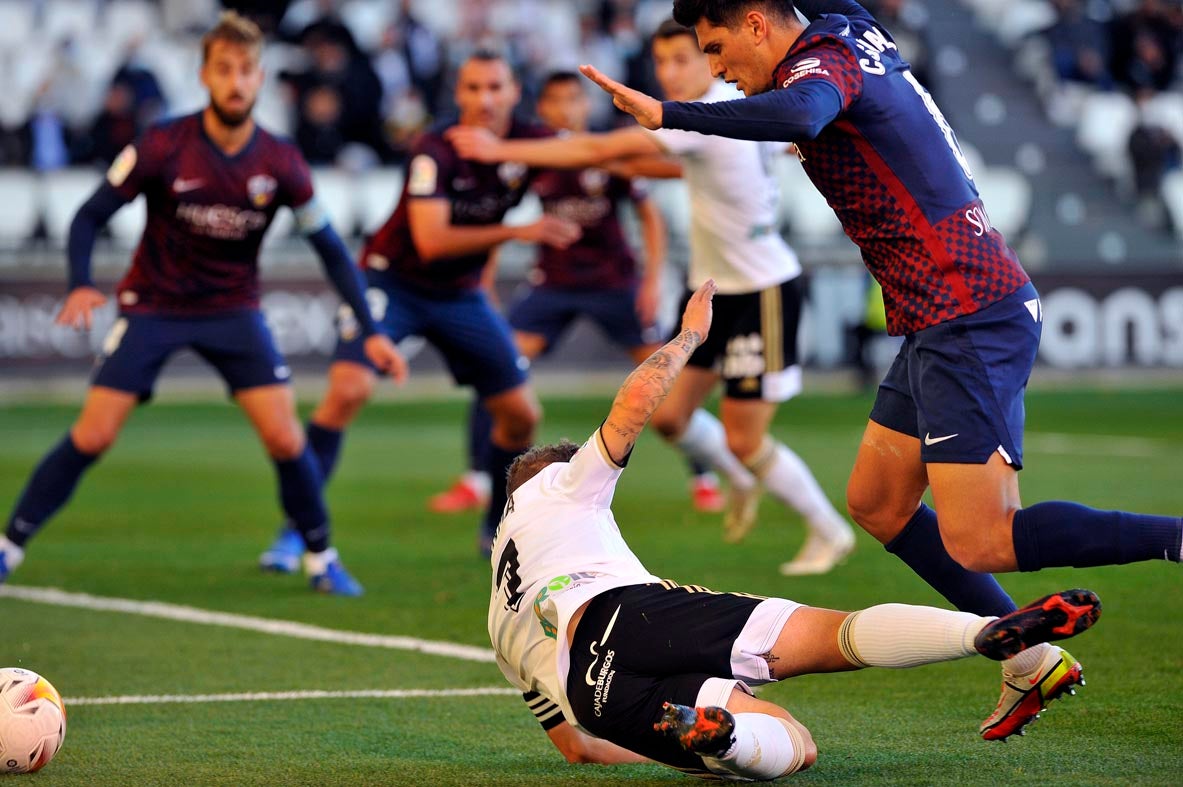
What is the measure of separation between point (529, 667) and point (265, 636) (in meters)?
2.63

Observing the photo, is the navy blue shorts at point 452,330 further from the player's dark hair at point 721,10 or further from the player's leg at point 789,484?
the player's dark hair at point 721,10

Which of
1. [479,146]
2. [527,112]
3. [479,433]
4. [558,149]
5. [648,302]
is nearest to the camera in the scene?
[479,146]

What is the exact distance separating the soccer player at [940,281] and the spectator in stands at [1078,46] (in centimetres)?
2248

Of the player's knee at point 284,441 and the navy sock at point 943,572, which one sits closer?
the navy sock at point 943,572

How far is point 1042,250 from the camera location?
2295 centimetres

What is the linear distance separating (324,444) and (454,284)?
1184mm

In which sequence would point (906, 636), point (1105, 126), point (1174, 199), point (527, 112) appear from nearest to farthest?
point (906, 636), point (527, 112), point (1174, 199), point (1105, 126)

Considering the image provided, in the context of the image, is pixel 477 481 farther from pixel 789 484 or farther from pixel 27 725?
pixel 27 725

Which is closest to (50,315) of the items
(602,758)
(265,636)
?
(265,636)

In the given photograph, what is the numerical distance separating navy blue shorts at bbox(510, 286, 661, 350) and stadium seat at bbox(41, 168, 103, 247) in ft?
34.4

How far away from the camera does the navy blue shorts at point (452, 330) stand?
29.8ft

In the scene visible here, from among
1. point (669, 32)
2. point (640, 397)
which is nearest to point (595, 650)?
point (640, 397)

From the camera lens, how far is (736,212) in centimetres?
848

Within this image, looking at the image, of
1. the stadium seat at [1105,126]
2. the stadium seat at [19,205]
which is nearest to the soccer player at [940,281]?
the stadium seat at [19,205]
